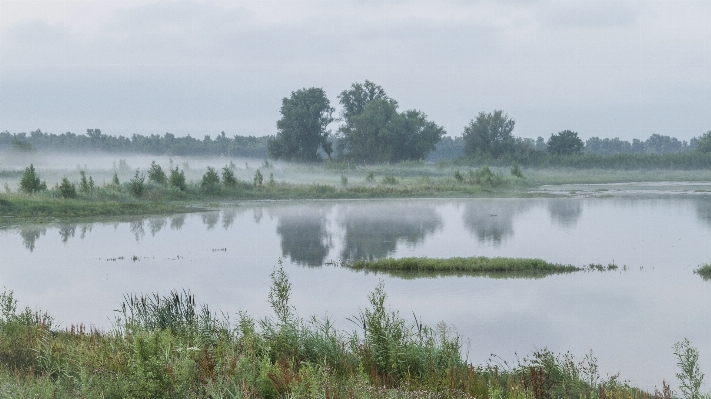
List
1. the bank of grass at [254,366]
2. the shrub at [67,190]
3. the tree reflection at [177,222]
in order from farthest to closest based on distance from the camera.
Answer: the shrub at [67,190], the tree reflection at [177,222], the bank of grass at [254,366]

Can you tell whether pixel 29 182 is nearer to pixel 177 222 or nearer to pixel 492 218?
pixel 177 222

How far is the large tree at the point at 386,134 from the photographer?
107000mm

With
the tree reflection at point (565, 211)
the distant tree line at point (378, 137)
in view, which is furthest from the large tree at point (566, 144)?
the tree reflection at point (565, 211)

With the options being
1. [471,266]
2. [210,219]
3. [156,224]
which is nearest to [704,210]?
[471,266]

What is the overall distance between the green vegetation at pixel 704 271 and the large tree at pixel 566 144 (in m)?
85.4

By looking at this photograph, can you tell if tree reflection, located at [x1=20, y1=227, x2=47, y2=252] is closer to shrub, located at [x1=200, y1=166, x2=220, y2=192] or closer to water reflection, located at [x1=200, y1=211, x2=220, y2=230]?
water reflection, located at [x1=200, y1=211, x2=220, y2=230]

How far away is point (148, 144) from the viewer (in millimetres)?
142125

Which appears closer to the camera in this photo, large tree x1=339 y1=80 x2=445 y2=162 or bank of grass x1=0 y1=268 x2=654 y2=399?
bank of grass x1=0 y1=268 x2=654 y2=399

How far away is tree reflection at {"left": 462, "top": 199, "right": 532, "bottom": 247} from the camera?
3177cm

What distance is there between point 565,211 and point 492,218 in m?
5.85

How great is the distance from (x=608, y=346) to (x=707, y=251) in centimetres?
1450

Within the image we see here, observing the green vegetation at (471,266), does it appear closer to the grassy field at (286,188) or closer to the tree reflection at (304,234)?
the tree reflection at (304,234)

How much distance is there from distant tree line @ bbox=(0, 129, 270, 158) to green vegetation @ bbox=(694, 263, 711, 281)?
98885 millimetres

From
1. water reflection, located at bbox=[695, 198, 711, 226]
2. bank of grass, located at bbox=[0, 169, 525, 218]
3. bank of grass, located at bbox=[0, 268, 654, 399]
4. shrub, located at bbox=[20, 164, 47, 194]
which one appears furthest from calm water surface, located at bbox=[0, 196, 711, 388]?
shrub, located at bbox=[20, 164, 47, 194]
